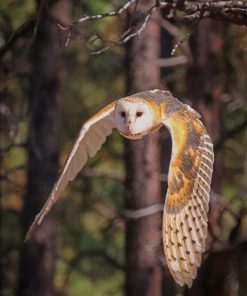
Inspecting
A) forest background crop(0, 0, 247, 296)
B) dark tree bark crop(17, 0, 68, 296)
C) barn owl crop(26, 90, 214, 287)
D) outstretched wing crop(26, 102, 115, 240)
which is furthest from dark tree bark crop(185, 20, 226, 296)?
barn owl crop(26, 90, 214, 287)

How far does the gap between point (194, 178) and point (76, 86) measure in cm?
1107

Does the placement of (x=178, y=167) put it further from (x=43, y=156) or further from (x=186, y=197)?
(x=43, y=156)

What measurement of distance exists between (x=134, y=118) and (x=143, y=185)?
375cm

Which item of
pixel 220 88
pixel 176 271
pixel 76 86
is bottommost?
pixel 76 86

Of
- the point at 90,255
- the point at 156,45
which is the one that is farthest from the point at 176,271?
the point at 90,255

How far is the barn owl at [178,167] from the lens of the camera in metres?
5.46

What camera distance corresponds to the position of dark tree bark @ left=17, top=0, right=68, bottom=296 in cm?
1165

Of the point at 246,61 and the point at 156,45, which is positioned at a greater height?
the point at 156,45

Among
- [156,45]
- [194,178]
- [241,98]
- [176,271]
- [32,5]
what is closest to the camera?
[176,271]

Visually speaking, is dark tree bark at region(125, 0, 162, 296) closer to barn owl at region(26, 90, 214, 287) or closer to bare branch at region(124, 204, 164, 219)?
bare branch at region(124, 204, 164, 219)

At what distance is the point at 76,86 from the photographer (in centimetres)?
1677

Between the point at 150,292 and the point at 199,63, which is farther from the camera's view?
the point at 199,63

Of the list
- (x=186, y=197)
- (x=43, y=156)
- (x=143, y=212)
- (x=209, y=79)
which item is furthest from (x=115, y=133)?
(x=186, y=197)

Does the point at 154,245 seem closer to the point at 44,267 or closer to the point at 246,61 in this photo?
the point at 44,267
